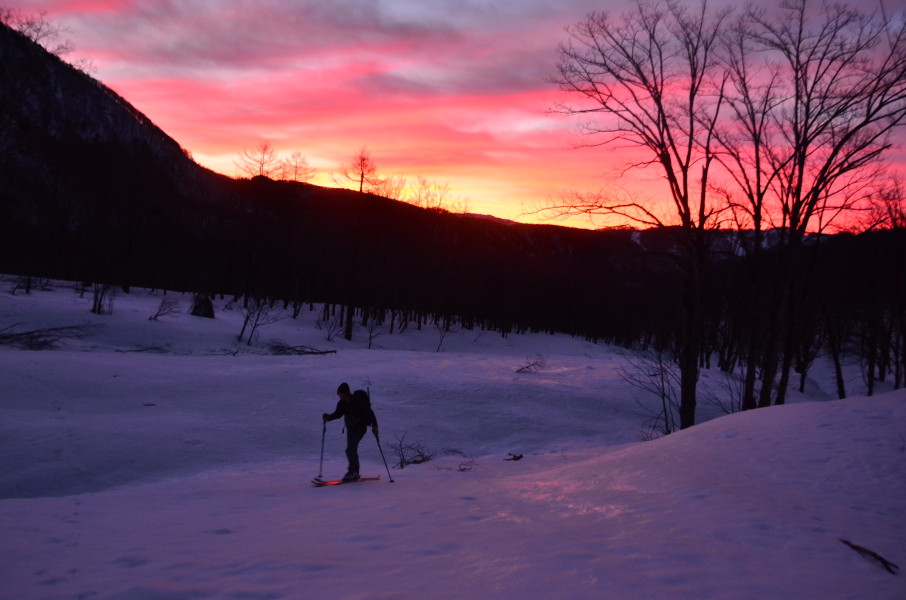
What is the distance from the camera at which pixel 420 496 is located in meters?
8.20

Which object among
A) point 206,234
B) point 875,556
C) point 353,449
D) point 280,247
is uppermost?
point 206,234

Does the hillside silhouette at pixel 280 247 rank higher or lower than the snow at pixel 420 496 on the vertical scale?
higher

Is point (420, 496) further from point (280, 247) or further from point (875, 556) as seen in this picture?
point (280, 247)

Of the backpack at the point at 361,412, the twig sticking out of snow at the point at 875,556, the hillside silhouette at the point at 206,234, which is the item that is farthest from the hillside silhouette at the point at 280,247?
the twig sticking out of snow at the point at 875,556

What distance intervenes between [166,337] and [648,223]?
2441 cm

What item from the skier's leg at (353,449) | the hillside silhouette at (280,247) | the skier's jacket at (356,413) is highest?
the hillside silhouette at (280,247)

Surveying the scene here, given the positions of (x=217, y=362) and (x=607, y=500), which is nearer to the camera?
(x=607, y=500)

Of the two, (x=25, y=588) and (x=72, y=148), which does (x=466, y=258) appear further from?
(x=25, y=588)

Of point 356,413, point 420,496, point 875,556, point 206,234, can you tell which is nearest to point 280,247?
point 206,234

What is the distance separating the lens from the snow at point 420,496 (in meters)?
4.30

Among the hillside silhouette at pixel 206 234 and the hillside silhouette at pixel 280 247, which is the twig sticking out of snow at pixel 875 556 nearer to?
the hillside silhouette at pixel 206 234

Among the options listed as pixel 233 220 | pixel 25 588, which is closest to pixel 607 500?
pixel 25 588

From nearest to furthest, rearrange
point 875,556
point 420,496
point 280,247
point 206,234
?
point 875,556
point 420,496
point 280,247
point 206,234

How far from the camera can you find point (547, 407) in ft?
Answer: 61.7
